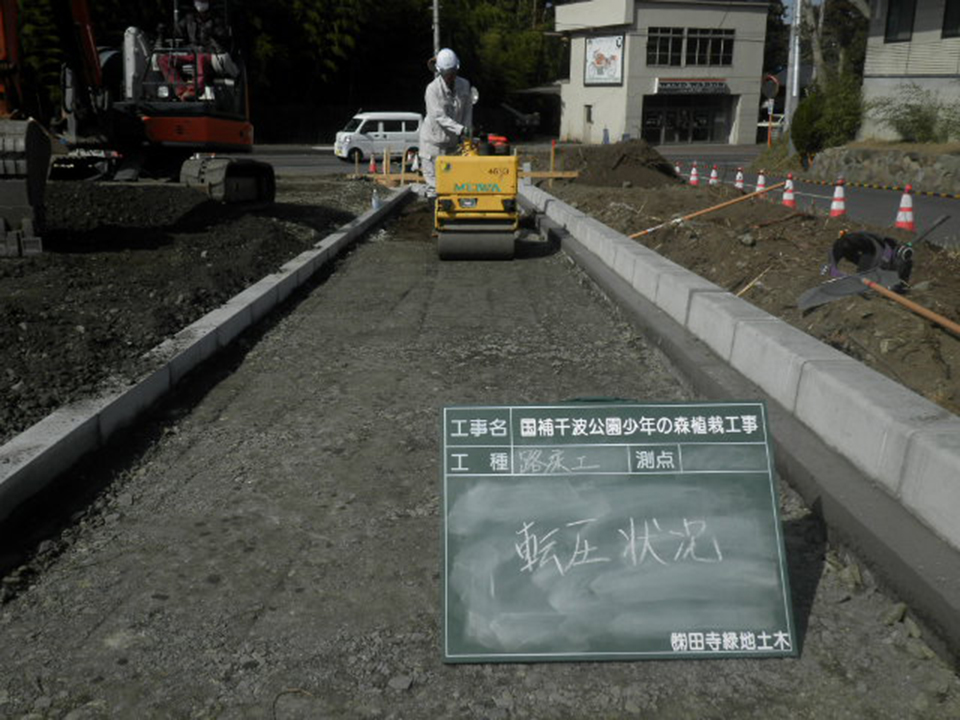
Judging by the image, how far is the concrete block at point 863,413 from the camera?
3.39 m

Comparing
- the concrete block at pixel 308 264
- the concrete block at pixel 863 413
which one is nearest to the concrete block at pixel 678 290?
the concrete block at pixel 863 413

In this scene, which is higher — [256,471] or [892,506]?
[892,506]

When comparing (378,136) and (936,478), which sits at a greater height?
(378,136)

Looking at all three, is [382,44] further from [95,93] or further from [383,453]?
[383,453]

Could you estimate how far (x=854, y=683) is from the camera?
8.85 feet

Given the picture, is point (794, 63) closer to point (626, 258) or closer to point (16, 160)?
point (626, 258)

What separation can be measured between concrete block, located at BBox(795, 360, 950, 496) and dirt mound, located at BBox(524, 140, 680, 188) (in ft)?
45.3

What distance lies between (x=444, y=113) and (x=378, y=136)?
1965 cm

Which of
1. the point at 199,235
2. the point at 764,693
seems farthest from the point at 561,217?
the point at 764,693

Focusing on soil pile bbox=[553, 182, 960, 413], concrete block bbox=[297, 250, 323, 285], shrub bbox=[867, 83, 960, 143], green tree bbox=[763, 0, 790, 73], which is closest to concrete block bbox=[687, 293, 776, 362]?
soil pile bbox=[553, 182, 960, 413]

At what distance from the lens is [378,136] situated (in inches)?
1190

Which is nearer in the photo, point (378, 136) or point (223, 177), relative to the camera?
point (223, 177)

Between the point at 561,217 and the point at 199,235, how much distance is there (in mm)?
5037

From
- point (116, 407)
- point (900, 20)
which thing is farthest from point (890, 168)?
point (116, 407)
